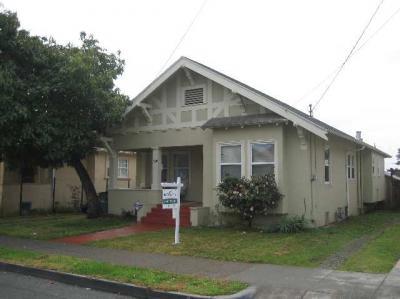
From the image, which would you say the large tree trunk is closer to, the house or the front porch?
the front porch

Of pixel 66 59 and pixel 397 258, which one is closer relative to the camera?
pixel 397 258

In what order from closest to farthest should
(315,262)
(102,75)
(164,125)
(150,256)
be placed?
1. (315,262)
2. (150,256)
3. (102,75)
4. (164,125)

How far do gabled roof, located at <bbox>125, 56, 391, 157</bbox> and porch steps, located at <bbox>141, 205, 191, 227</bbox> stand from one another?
4.08 metres

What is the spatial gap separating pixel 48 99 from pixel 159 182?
5321 mm

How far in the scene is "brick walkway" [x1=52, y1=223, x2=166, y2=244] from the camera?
13254 millimetres

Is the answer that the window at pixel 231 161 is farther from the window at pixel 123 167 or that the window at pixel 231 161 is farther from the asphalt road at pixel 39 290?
the window at pixel 123 167

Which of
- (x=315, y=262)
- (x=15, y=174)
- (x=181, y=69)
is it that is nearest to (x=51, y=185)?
(x=15, y=174)

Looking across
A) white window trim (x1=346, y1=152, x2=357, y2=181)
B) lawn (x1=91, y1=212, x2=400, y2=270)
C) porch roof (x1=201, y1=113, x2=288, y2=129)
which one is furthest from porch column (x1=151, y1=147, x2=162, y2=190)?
white window trim (x1=346, y1=152, x2=357, y2=181)

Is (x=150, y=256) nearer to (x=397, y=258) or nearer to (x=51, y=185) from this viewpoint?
(x=397, y=258)

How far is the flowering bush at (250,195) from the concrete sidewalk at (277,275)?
4410 mm

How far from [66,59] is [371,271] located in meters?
11.6

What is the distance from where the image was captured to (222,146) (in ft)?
52.6

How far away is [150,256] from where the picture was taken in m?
10.5

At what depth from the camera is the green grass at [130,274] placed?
24.2ft
